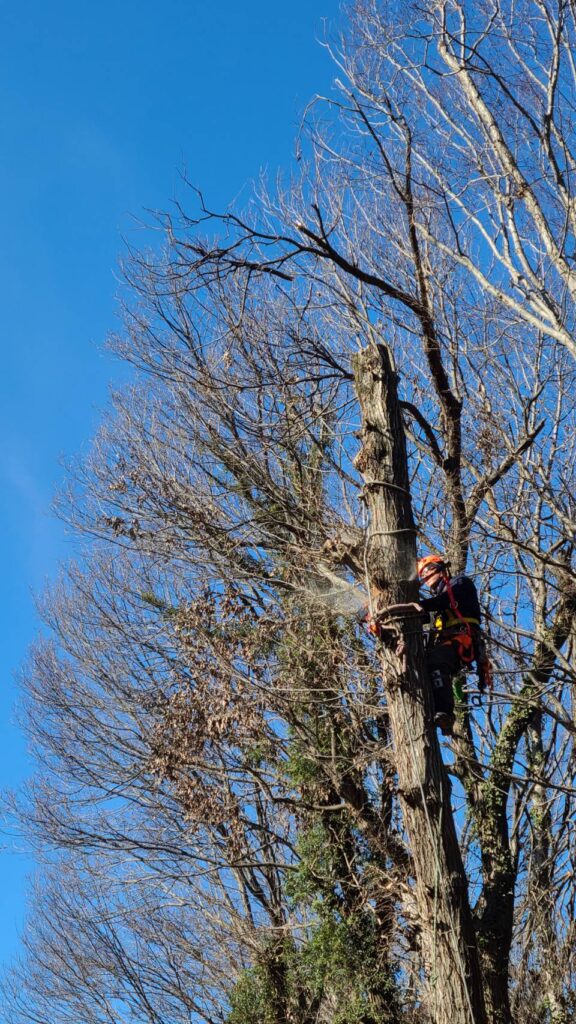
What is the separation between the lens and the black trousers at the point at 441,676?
16.7ft

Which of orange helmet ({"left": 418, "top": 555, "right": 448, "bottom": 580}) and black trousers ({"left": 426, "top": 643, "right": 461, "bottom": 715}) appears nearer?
black trousers ({"left": 426, "top": 643, "right": 461, "bottom": 715})

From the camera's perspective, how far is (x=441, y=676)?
5.13m

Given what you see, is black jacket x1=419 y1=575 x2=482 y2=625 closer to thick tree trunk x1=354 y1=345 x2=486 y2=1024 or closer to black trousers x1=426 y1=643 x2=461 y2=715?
black trousers x1=426 y1=643 x2=461 y2=715

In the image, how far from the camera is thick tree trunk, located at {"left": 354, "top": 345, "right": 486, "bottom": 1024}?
4414mm

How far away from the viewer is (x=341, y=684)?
30.0ft

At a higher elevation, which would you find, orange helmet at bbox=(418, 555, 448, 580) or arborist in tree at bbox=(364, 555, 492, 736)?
orange helmet at bbox=(418, 555, 448, 580)

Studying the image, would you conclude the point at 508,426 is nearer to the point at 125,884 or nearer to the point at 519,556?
the point at 519,556

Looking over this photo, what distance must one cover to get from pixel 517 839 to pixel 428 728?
6.45m

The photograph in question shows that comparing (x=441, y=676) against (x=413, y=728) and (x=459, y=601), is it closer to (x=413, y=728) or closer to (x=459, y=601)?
(x=413, y=728)

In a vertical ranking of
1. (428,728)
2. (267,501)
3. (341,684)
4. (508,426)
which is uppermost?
(267,501)

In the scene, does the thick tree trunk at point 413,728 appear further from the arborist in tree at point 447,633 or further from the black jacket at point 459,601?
the black jacket at point 459,601

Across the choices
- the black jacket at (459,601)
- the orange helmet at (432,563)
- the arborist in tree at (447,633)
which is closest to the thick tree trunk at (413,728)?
the arborist in tree at (447,633)

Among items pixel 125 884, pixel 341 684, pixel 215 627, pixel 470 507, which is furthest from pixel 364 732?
pixel 125 884

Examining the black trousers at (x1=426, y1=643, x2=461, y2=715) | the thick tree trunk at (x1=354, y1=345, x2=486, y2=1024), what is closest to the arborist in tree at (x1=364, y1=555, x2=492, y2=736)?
the black trousers at (x1=426, y1=643, x2=461, y2=715)
